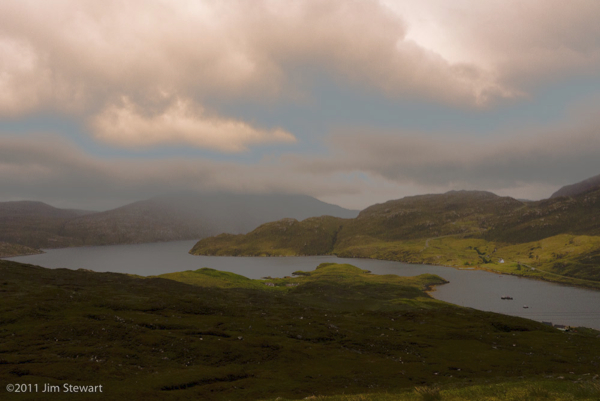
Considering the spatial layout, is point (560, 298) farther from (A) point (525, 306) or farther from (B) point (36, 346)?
(B) point (36, 346)

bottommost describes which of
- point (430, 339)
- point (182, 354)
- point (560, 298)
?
point (560, 298)

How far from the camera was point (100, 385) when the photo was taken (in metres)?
32.9

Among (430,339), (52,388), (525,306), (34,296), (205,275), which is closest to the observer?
(52,388)

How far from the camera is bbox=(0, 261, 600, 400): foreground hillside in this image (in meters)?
35.0

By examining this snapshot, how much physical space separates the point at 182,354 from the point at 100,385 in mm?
13465

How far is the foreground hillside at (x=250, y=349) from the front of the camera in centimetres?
3500

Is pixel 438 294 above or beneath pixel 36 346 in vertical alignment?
beneath

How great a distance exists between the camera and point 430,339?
66.9 meters

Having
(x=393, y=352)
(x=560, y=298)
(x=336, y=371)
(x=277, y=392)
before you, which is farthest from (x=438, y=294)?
(x=277, y=392)

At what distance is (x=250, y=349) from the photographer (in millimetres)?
49656

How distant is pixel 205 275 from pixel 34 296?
382ft

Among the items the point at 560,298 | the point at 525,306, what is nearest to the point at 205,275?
the point at 525,306

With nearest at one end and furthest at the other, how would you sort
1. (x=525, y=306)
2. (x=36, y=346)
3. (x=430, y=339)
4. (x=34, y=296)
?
(x=36, y=346)
(x=34, y=296)
(x=430, y=339)
(x=525, y=306)

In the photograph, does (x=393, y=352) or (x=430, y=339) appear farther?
(x=430, y=339)
